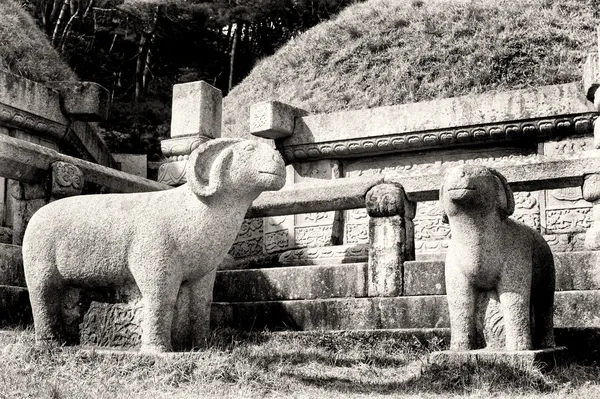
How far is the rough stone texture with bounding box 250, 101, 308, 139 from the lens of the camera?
10.2 meters

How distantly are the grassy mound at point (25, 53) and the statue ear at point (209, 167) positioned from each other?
8.17m

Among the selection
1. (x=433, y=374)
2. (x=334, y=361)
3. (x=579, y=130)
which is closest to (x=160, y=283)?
(x=334, y=361)

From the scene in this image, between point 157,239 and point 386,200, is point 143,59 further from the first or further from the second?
point 157,239

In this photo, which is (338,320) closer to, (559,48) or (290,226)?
(290,226)

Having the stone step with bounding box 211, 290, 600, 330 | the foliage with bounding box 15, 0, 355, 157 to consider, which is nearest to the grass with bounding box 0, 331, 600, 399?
the stone step with bounding box 211, 290, 600, 330

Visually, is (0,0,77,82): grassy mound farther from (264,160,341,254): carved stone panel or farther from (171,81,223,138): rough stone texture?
(264,160,341,254): carved stone panel

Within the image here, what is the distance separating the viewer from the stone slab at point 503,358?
509 centimetres

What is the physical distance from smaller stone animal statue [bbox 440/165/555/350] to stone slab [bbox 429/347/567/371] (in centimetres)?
15

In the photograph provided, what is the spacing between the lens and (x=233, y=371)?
5.20m

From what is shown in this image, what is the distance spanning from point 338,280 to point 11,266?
2868 millimetres

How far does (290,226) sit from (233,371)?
17.5 feet

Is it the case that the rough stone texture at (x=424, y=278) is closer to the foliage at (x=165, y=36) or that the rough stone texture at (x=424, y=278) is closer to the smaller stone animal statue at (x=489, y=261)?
the smaller stone animal statue at (x=489, y=261)

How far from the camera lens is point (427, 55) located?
12.9 metres

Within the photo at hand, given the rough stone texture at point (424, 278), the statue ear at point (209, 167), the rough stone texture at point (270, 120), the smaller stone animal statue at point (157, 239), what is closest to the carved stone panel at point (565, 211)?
the rough stone texture at point (424, 278)
